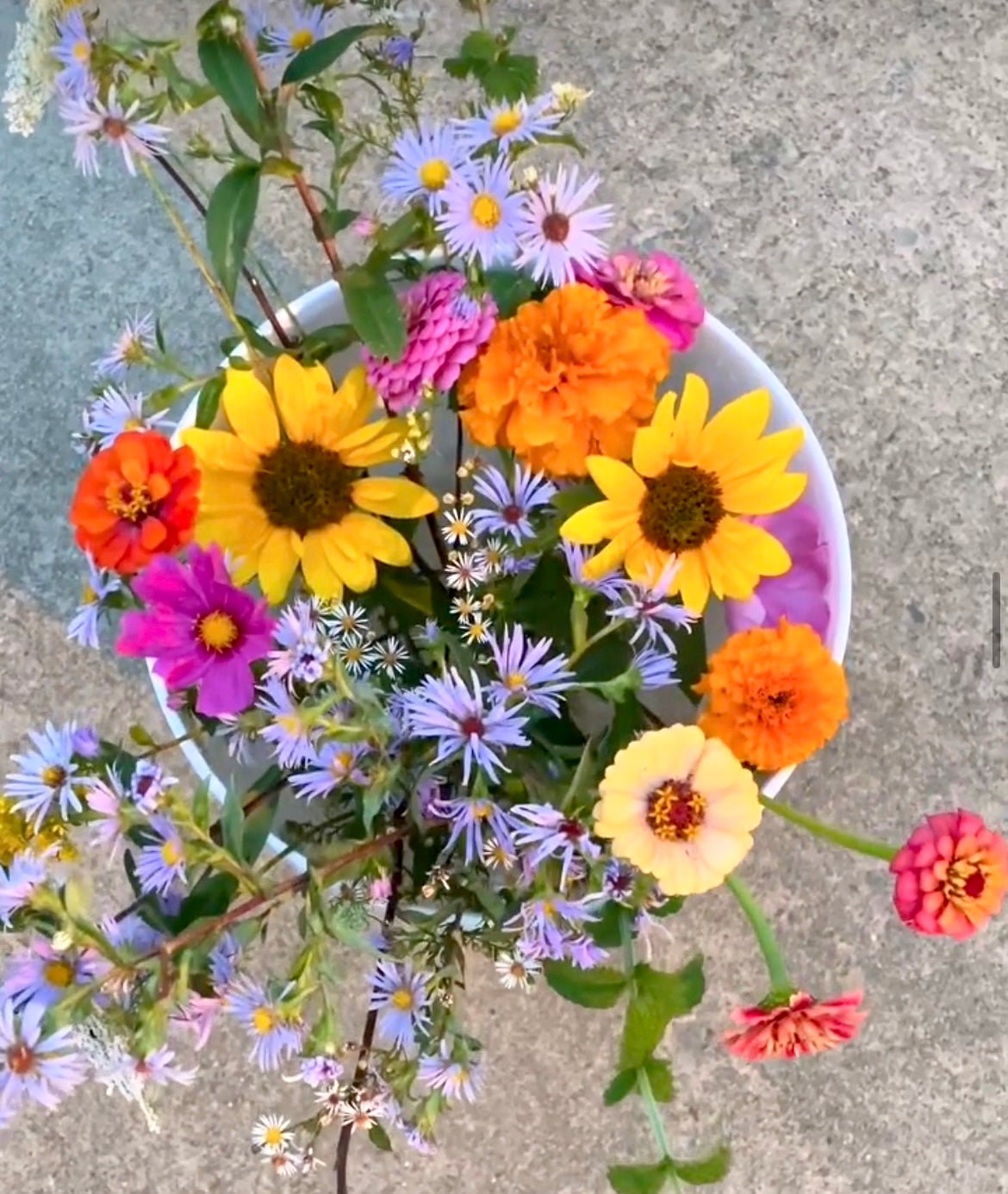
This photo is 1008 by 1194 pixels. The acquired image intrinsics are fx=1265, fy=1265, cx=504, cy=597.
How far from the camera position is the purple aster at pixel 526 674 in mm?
392

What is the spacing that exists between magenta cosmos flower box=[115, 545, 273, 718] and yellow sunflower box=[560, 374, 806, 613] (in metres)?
0.11

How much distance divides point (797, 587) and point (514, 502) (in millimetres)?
125

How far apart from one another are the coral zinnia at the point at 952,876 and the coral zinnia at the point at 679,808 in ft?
0.16

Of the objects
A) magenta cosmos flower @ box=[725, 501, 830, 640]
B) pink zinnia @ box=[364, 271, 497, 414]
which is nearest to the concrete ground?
magenta cosmos flower @ box=[725, 501, 830, 640]

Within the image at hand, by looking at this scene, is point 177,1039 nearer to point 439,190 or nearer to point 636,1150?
point 636,1150

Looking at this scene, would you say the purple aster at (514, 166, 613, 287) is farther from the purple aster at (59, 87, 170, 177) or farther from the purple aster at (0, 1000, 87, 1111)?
the purple aster at (0, 1000, 87, 1111)

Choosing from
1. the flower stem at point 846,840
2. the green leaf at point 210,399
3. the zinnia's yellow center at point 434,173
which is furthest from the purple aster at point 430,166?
the flower stem at point 846,840

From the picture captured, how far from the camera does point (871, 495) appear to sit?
2.06ft

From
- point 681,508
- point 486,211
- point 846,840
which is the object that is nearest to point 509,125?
point 486,211

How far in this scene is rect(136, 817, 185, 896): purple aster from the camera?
1.13 ft

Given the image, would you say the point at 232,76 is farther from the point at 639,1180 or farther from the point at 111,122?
the point at 639,1180

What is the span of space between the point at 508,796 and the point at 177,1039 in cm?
30

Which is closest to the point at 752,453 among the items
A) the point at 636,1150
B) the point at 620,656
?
the point at 620,656

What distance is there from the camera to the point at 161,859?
14.1 inches
